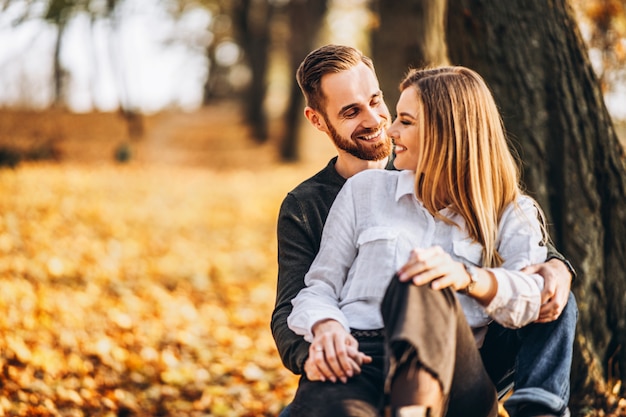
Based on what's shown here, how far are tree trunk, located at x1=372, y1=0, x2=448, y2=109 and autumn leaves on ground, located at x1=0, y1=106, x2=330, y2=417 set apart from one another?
2.83 m

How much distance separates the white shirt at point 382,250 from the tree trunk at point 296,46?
13.6 meters

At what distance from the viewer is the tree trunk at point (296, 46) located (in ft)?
51.6

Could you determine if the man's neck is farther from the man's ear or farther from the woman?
the woman

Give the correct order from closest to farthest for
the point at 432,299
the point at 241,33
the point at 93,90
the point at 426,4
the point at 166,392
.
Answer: the point at 432,299 → the point at 166,392 → the point at 426,4 → the point at 241,33 → the point at 93,90

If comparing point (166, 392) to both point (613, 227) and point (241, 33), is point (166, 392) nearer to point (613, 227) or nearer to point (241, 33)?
point (613, 227)

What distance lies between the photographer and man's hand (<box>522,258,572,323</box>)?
2.52 m

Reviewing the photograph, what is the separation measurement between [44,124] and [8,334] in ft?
58.3

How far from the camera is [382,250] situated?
260cm

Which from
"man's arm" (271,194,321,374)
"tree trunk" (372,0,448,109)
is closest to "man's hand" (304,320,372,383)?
"man's arm" (271,194,321,374)

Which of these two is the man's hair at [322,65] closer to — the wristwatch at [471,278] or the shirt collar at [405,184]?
the shirt collar at [405,184]

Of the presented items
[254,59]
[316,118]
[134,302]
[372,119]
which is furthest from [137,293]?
[254,59]

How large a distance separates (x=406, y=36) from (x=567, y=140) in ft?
12.0

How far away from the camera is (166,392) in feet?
16.3

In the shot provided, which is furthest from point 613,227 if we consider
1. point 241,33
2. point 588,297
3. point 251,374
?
point 241,33
